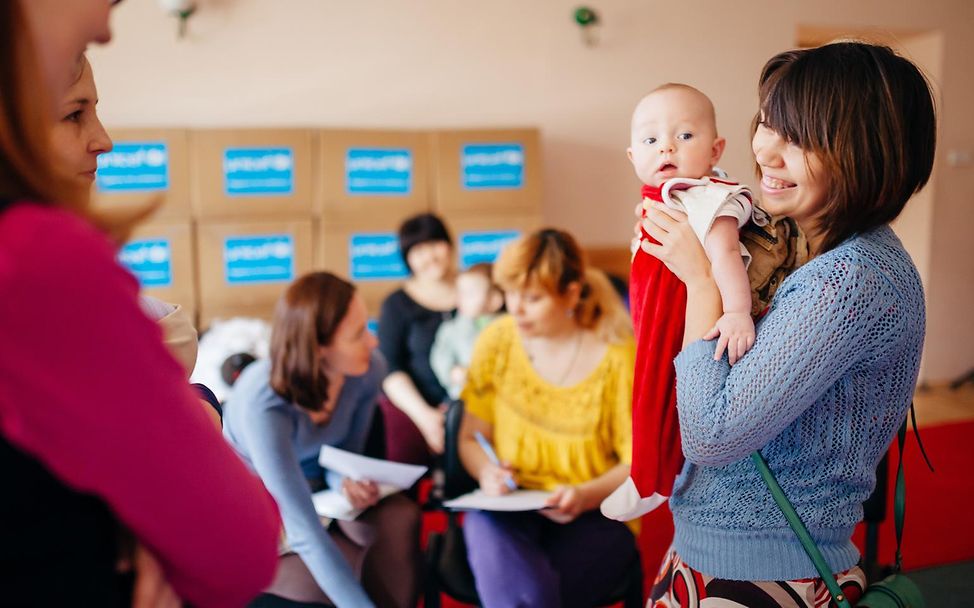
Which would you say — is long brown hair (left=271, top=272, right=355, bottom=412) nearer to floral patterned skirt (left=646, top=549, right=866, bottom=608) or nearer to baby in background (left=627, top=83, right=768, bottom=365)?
baby in background (left=627, top=83, right=768, bottom=365)

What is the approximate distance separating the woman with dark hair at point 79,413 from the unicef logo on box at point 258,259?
11.3ft

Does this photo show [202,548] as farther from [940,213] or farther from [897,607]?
[940,213]

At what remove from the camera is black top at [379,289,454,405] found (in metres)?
3.54

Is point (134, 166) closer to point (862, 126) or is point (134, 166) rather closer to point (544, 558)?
point (544, 558)

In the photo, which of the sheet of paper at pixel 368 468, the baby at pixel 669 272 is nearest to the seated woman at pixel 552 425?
the sheet of paper at pixel 368 468

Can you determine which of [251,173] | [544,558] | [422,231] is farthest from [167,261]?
[544,558]

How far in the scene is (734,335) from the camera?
3.38ft

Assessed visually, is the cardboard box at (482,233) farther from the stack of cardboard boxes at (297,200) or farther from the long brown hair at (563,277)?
the long brown hair at (563,277)

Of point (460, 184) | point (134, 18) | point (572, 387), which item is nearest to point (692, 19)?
point (460, 184)

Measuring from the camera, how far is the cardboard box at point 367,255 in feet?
13.6

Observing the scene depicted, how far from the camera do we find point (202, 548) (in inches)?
25.5

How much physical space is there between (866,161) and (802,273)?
0.17m

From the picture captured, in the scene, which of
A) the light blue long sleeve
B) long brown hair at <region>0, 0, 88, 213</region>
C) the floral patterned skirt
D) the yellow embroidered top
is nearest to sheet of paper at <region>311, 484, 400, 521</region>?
the light blue long sleeve

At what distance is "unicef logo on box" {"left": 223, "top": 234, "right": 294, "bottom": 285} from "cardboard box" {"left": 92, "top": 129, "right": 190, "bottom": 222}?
29 cm
